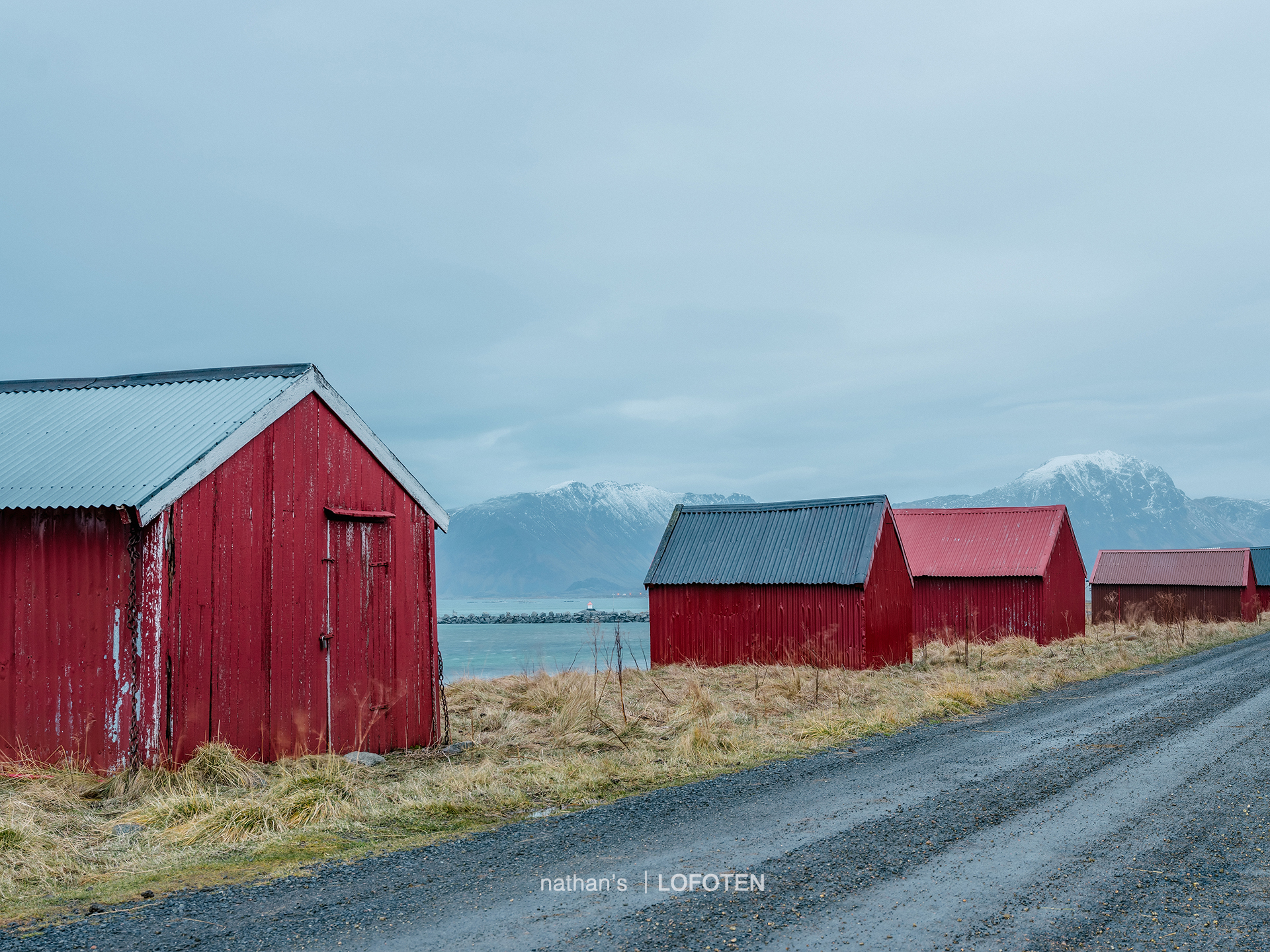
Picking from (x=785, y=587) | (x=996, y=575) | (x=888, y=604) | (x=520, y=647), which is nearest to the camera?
(x=785, y=587)

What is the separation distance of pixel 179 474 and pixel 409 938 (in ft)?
19.7

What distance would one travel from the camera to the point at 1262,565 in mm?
62312

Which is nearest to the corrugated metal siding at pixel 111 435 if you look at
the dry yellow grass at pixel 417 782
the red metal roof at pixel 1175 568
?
the dry yellow grass at pixel 417 782

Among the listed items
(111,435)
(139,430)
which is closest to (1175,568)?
(139,430)

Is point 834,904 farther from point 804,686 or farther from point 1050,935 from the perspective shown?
point 804,686

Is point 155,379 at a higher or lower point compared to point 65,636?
higher

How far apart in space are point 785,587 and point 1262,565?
5347 centimetres

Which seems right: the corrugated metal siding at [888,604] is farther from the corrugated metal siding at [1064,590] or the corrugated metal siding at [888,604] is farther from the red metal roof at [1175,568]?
the red metal roof at [1175,568]

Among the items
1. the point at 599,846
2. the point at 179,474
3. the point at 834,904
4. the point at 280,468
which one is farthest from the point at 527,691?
the point at 834,904

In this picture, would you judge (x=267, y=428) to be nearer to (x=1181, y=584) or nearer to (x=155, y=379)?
(x=155, y=379)

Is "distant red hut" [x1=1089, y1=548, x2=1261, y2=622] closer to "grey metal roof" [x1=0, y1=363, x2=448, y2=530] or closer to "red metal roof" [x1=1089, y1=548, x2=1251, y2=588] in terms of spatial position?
"red metal roof" [x1=1089, y1=548, x2=1251, y2=588]

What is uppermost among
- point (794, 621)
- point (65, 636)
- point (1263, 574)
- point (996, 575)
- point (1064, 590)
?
point (65, 636)

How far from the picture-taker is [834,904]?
18.9 ft

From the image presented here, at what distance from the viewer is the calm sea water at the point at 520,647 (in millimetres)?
40625
